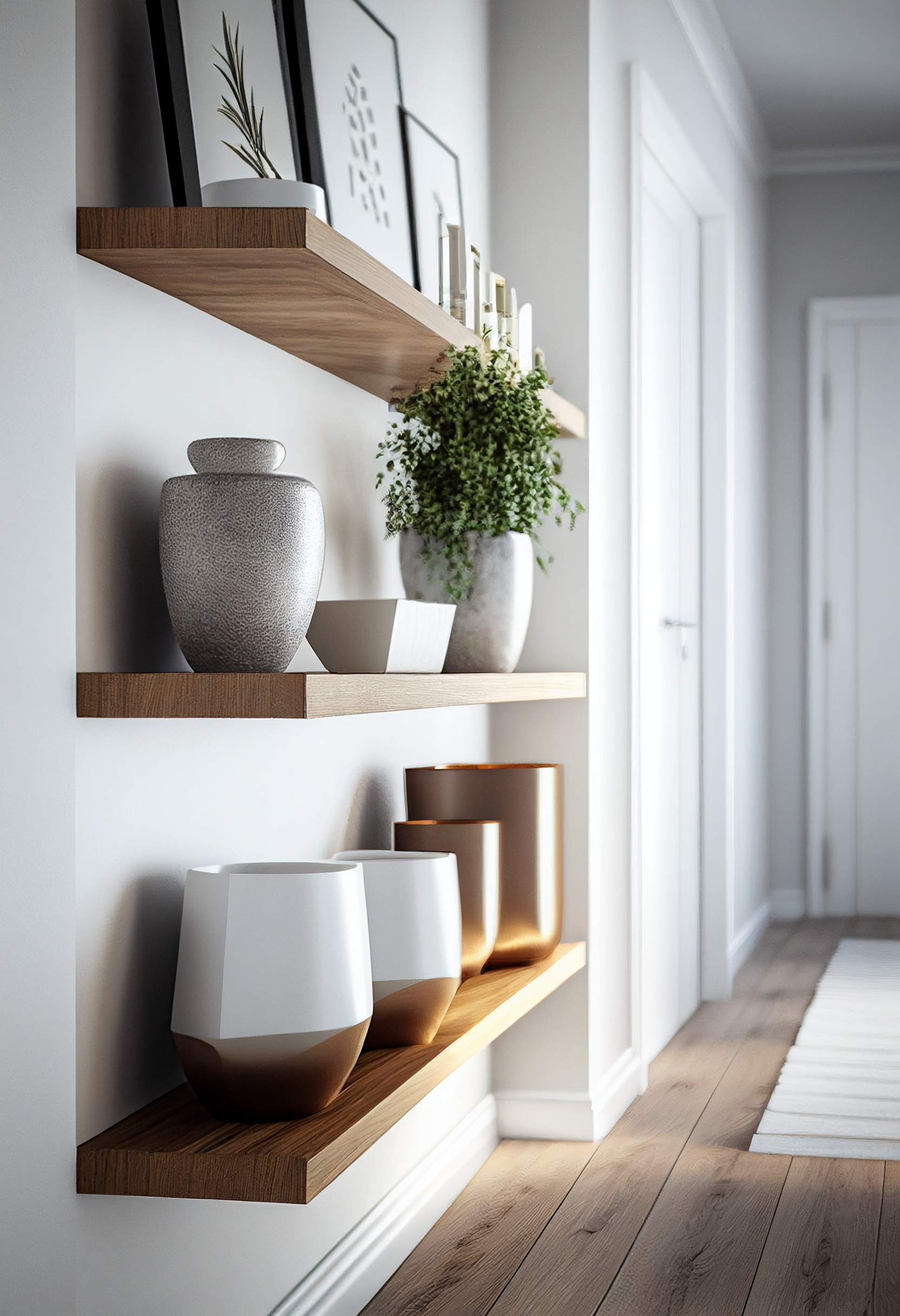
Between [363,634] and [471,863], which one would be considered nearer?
[363,634]

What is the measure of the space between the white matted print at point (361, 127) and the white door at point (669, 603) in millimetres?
1047

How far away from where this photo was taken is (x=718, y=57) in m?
4.10

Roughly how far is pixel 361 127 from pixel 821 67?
3.01 metres

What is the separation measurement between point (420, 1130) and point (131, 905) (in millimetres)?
1046

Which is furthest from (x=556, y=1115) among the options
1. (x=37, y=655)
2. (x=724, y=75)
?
(x=724, y=75)

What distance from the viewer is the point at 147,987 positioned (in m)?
1.41

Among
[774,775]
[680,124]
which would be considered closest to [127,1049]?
[680,124]

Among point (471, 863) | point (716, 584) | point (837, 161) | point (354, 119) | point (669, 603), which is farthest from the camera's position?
point (837, 161)

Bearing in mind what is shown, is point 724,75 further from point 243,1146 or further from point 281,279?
point 243,1146

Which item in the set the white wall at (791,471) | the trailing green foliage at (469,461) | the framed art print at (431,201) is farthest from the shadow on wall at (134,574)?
the white wall at (791,471)

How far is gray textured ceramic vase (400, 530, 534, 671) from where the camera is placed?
6.60ft

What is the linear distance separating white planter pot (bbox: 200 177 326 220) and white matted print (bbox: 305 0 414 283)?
1.26 feet

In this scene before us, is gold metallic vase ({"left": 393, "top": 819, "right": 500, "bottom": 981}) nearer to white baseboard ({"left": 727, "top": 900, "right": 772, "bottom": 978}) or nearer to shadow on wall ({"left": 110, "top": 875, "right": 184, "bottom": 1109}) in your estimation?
shadow on wall ({"left": 110, "top": 875, "right": 184, "bottom": 1109})

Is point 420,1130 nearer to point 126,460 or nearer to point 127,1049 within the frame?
point 127,1049
